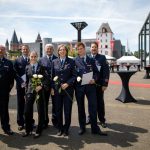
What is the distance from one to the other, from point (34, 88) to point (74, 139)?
1335 mm

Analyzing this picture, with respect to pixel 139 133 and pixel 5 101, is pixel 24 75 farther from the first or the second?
pixel 139 133

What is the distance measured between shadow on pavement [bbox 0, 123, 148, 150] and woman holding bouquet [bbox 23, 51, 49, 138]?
0.83ft

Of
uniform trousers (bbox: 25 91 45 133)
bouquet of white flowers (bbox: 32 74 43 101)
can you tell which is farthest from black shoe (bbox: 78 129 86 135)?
bouquet of white flowers (bbox: 32 74 43 101)

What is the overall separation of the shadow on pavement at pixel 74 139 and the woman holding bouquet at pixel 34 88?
25cm

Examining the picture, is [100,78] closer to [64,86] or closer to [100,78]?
[100,78]

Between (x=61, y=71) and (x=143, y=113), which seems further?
(x=143, y=113)

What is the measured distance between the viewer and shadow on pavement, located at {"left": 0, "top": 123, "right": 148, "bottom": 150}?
17.3ft

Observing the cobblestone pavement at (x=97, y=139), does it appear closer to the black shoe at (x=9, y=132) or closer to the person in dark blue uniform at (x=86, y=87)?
the black shoe at (x=9, y=132)

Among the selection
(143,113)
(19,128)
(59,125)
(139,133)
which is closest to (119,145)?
(139,133)

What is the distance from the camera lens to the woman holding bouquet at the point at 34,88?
18.6 ft

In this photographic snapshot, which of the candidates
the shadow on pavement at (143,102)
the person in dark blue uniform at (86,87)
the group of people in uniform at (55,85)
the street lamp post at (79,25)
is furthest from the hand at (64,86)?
the street lamp post at (79,25)

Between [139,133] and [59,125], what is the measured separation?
5.76ft

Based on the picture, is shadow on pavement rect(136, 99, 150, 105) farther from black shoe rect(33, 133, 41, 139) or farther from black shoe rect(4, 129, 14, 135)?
black shoe rect(4, 129, 14, 135)

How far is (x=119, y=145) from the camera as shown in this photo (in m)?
5.22
